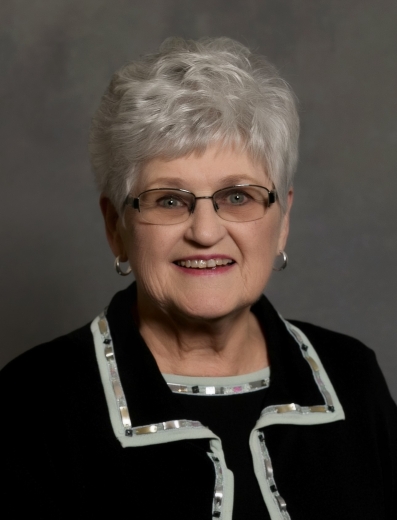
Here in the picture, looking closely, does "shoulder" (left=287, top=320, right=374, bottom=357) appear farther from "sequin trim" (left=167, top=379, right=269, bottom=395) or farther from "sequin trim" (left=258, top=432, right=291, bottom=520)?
"sequin trim" (left=258, top=432, right=291, bottom=520)

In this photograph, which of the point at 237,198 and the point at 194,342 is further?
the point at 194,342

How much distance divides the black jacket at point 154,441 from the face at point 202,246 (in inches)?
7.7

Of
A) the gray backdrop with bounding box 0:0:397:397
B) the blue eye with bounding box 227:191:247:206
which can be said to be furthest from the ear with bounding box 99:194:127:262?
the gray backdrop with bounding box 0:0:397:397

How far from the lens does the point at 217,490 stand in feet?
7.24

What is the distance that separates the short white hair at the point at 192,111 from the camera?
7.24 feet

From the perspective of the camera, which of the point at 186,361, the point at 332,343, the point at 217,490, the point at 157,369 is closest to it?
the point at 217,490

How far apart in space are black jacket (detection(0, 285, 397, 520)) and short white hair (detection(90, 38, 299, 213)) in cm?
44

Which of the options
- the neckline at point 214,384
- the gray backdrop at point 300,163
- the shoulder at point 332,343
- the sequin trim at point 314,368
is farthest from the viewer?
the gray backdrop at point 300,163

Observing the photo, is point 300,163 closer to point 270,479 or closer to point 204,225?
point 204,225

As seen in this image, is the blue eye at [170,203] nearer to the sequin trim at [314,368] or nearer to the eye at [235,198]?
the eye at [235,198]

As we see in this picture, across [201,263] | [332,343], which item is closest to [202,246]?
[201,263]

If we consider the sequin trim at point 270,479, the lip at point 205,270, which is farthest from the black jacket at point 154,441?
the lip at point 205,270

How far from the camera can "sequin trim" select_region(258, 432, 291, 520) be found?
2.25 meters

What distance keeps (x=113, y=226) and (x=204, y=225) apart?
1.12 ft
